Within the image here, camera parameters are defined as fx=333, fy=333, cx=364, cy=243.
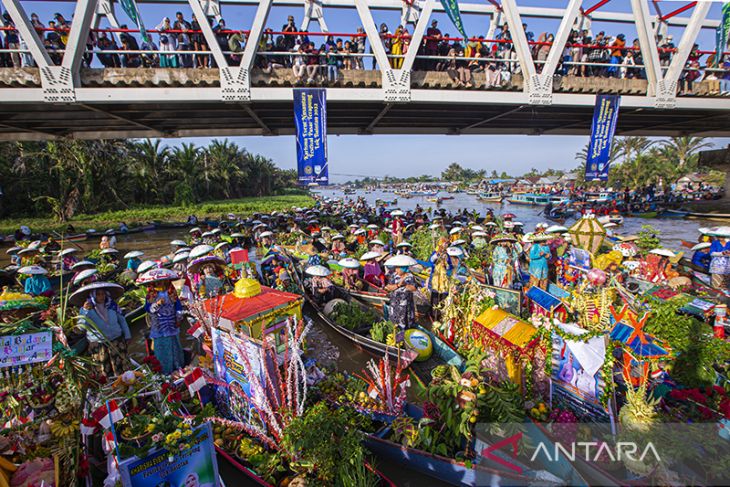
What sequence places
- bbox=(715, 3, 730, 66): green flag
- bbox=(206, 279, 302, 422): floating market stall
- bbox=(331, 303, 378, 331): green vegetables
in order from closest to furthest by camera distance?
bbox=(206, 279, 302, 422): floating market stall < bbox=(331, 303, 378, 331): green vegetables < bbox=(715, 3, 730, 66): green flag

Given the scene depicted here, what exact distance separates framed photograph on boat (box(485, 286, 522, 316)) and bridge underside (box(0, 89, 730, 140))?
8285mm

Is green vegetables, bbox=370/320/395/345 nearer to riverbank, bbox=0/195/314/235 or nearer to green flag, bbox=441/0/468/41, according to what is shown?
green flag, bbox=441/0/468/41

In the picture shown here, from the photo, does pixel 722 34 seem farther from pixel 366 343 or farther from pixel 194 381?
pixel 194 381

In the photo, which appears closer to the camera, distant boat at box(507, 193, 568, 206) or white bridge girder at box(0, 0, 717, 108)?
white bridge girder at box(0, 0, 717, 108)

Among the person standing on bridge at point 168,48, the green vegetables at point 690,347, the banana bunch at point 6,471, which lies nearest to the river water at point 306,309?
the banana bunch at point 6,471

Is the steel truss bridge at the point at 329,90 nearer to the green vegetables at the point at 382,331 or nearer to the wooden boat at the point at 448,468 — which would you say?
the green vegetables at the point at 382,331

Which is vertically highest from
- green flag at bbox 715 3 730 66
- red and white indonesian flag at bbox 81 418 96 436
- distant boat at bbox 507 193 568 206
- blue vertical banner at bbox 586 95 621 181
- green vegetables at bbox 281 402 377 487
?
green flag at bbox 715 3 730 66

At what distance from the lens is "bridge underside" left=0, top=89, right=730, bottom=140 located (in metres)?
12.9

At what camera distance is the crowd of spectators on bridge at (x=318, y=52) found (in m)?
11.2

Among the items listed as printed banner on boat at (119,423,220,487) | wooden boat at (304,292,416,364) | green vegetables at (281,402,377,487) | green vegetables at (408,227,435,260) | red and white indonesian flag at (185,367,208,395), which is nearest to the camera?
printed banner on boat at (119,423,220,487)

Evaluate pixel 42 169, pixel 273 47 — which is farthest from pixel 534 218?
pixel 42 169

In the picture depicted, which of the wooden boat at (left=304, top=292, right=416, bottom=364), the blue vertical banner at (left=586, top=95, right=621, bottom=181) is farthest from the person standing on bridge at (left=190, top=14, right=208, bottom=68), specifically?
the blue vertical banner at (left=586, top=95, right=621, bottom=181)

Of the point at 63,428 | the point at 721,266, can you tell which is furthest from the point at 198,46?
the point at 721,266

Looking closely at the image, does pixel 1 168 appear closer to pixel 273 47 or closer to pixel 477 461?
pixel 273 47
